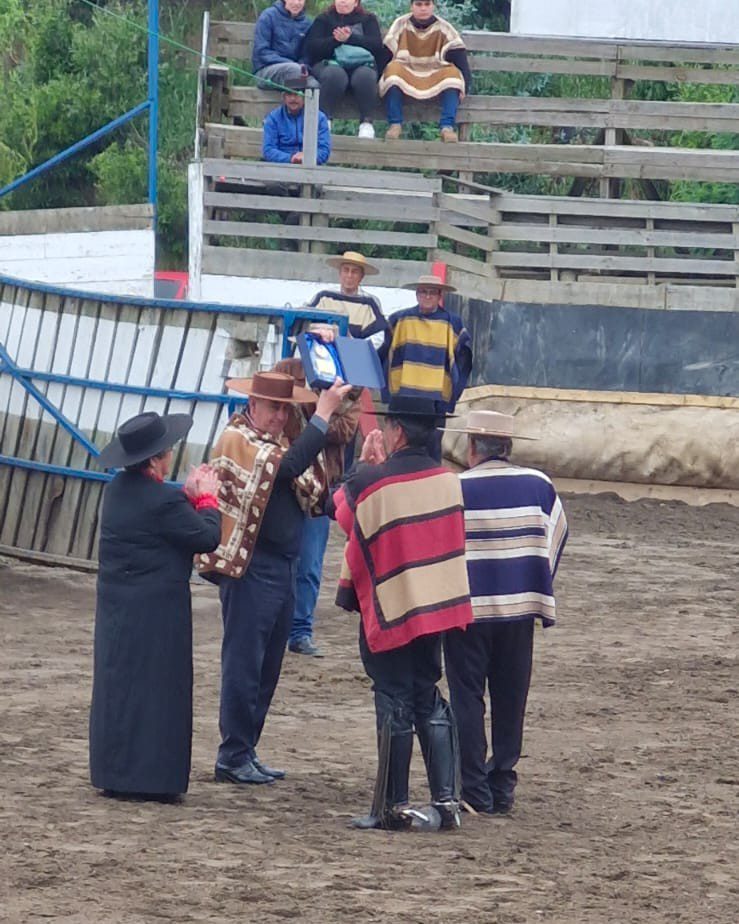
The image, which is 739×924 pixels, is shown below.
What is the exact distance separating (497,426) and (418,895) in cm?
211

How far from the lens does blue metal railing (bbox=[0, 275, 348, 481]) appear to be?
11.2m

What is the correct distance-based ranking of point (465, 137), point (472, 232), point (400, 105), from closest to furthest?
point (472, 232)
point (400, 105)
point (465, 137)

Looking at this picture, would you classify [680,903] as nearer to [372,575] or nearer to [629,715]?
[372,575]

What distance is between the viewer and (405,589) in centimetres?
680

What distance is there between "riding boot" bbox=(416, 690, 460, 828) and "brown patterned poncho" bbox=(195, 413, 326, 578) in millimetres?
1049

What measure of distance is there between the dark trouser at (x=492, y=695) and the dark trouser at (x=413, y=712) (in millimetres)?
291

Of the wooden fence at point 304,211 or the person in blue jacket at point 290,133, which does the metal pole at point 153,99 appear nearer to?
the wooden fence at point 304,211

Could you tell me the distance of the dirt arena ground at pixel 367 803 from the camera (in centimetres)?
580

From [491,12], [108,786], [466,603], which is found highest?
[491,12]

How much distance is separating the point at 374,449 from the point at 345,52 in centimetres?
1255

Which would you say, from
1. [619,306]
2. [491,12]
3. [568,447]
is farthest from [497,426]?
[491,12]

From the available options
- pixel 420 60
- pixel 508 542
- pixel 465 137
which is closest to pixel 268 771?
pixel 508 542

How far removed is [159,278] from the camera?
20344 mm

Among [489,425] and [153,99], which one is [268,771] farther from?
[153,99]
